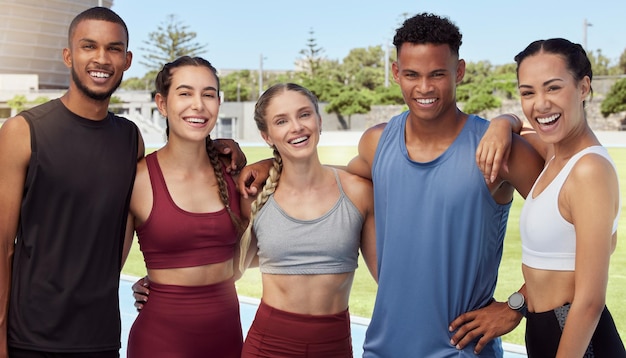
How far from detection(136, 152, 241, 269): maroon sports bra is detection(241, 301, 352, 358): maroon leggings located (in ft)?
1.19

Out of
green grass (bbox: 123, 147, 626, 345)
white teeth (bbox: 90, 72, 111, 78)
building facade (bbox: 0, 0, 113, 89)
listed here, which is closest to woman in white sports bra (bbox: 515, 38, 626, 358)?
white teeth (bbox: 90, 72, 111, 78)

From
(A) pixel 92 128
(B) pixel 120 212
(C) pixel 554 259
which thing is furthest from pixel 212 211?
(C) pixel 554 259

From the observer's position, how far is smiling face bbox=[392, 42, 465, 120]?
2.77 metres

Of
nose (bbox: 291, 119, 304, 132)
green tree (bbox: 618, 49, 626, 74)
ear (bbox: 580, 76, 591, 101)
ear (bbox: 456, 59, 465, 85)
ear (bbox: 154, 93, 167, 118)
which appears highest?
green tree (bbox: 618, 49, 626, 74)

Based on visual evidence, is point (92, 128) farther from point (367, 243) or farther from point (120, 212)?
point (367, 243)

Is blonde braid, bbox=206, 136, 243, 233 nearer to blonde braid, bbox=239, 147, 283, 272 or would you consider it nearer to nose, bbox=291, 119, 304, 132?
blonde braid, bbox=239, 147, 283, 272

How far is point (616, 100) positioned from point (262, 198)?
33170 mm

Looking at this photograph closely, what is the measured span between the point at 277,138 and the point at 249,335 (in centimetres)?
76

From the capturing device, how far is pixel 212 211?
3154mm

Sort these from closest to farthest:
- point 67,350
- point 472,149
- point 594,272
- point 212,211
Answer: point 594,272 → point 472,149 → point 67,350 → point 212,211

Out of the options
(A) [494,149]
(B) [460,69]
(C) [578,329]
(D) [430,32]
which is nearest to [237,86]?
(B) [460,69]

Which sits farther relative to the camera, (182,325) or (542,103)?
(182,325)

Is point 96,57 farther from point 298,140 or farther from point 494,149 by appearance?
point 494,149

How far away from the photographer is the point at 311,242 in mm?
2938
